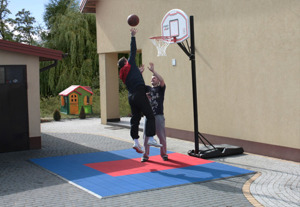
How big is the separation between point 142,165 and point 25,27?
29.0 m

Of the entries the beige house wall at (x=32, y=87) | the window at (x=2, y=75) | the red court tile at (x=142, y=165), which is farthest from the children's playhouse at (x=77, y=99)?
the red court tile at (x=142, y=165)

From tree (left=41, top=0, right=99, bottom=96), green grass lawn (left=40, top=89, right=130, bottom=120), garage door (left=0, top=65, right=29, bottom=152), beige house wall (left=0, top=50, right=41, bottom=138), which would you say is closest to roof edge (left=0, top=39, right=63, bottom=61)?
beige house wall (left=0, top=50, right=41, bottom=138)

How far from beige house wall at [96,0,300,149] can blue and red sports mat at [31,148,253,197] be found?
172 centimetres

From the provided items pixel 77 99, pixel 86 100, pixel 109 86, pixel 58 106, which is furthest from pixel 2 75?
pixel 58 106

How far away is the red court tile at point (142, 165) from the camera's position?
8.48 metres

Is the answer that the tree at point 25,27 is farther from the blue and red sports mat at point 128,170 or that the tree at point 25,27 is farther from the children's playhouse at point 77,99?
the blue and red sports mat at point 128,170

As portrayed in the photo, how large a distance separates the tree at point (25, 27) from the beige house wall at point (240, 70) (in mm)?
23275

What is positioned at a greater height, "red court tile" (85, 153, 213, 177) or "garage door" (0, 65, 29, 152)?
"garage door" (0, 65, 29, 152)

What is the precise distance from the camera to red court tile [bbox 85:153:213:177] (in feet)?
27.8

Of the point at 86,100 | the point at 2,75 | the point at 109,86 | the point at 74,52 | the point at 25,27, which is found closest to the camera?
the point at 2,75

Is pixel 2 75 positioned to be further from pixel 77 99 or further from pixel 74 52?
pixel 74 52

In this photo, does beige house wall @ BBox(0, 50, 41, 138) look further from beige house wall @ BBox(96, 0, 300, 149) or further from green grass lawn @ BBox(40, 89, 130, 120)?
green grass lawn @ BBox(40, 89, 130, 120)

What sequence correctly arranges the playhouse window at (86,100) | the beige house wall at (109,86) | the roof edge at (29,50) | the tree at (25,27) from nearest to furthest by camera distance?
the roof edge at (29,50) < the beige house wall at (109,86) < the playhouse window at (86,100) < the tree at (25,27)

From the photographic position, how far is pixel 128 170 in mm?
8516
